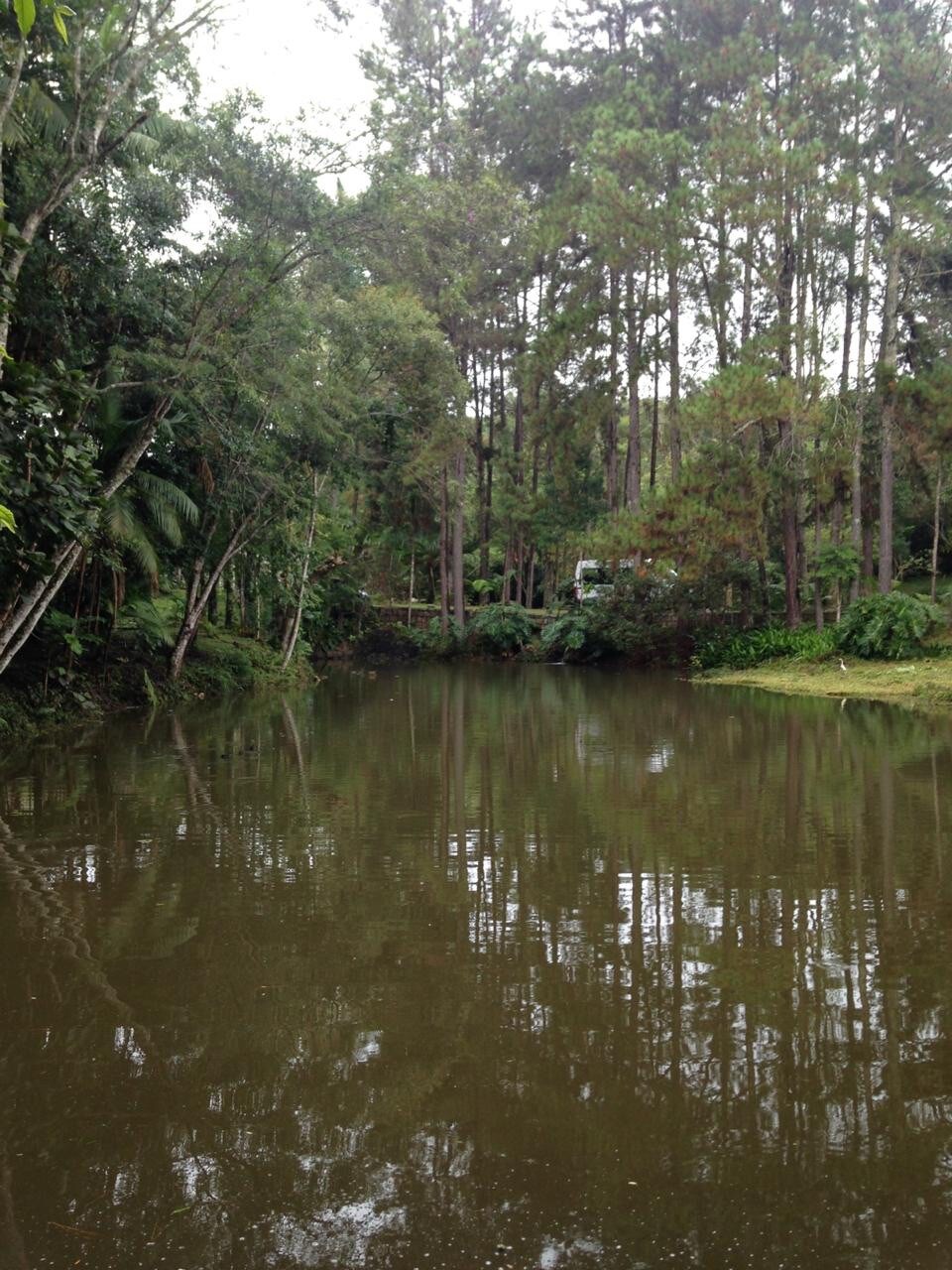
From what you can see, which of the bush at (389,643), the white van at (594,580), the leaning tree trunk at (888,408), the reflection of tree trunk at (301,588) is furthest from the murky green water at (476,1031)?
the bush at (389,643)

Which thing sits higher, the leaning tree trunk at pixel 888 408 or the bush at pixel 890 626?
the leaning tree trunk at pixel 888 408

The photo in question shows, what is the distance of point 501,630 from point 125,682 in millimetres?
16146

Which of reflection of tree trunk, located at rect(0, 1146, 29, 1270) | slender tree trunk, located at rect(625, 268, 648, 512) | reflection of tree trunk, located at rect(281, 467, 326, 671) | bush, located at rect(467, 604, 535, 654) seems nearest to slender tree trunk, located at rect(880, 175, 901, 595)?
slender tree trunk, located at rect(625, 268, 648, 512)

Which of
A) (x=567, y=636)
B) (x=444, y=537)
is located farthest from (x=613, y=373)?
(x=567, y=636)

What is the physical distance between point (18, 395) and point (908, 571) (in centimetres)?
3529

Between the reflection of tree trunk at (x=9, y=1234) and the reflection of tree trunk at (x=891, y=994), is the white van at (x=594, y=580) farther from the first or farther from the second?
the reflection of tree trunk at (x=9, y=1234)

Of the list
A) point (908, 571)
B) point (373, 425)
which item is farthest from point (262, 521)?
point (908, 571)

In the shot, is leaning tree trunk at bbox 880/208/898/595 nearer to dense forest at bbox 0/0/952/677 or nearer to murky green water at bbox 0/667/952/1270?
dense forest at bbox 0/0/952/677

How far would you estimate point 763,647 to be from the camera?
24875mm

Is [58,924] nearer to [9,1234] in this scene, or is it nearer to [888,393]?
[9,1234]

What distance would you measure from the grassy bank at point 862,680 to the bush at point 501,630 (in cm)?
870

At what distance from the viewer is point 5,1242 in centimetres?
271

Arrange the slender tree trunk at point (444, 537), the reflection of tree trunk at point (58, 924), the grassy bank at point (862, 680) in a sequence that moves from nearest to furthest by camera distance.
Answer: the reflection of tree trunk at point (58, 924), the grassy bank at point (862, 680), the slender tree trunk at point (444, 537)

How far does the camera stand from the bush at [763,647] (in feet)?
76.7
